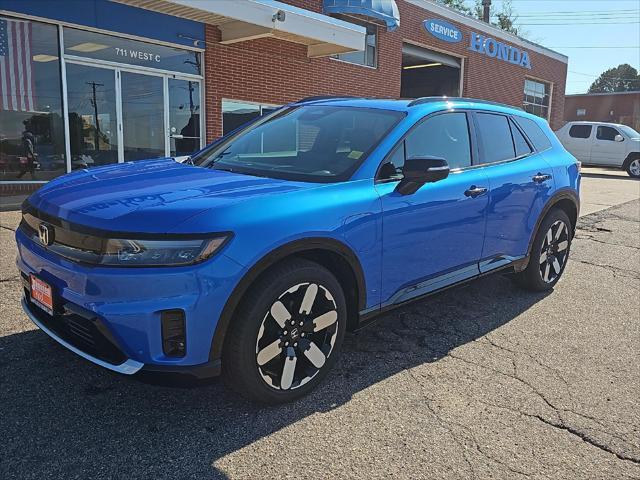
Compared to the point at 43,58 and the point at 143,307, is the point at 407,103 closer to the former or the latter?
the point at 143,307

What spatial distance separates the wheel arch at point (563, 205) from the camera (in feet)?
15.8

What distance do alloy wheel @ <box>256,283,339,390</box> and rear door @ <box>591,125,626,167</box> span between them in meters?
21.9

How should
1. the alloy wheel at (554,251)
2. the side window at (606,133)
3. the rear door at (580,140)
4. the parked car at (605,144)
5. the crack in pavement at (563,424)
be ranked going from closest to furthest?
the crack in pavement at (563,424), the alloy wheel at (554,251), the parked car at (605,144), the side window at (606,133), the rear door at (580,140)

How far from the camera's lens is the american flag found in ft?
27.2

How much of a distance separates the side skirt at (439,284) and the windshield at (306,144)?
852mm

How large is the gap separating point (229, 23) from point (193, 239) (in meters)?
9.12

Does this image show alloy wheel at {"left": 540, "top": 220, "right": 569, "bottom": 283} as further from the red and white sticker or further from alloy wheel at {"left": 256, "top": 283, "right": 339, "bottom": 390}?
the red and white sticker

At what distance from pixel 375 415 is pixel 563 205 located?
11.1 ft

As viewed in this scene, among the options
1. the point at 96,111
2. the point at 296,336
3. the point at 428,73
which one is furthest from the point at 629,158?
the point at 296,336

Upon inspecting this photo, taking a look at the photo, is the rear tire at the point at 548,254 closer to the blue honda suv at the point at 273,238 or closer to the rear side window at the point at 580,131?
the blue honda suv at the point at 273,238

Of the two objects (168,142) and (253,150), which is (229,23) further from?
(253,150)

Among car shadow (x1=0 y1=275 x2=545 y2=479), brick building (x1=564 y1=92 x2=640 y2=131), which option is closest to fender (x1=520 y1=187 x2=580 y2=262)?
car shadow (x1=0 y1=275 x2=545 y2=479)

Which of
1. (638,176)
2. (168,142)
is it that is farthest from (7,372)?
(638,176)

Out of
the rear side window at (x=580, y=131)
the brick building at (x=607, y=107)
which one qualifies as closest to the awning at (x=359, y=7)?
the rear side window at (x=580, y=131)
